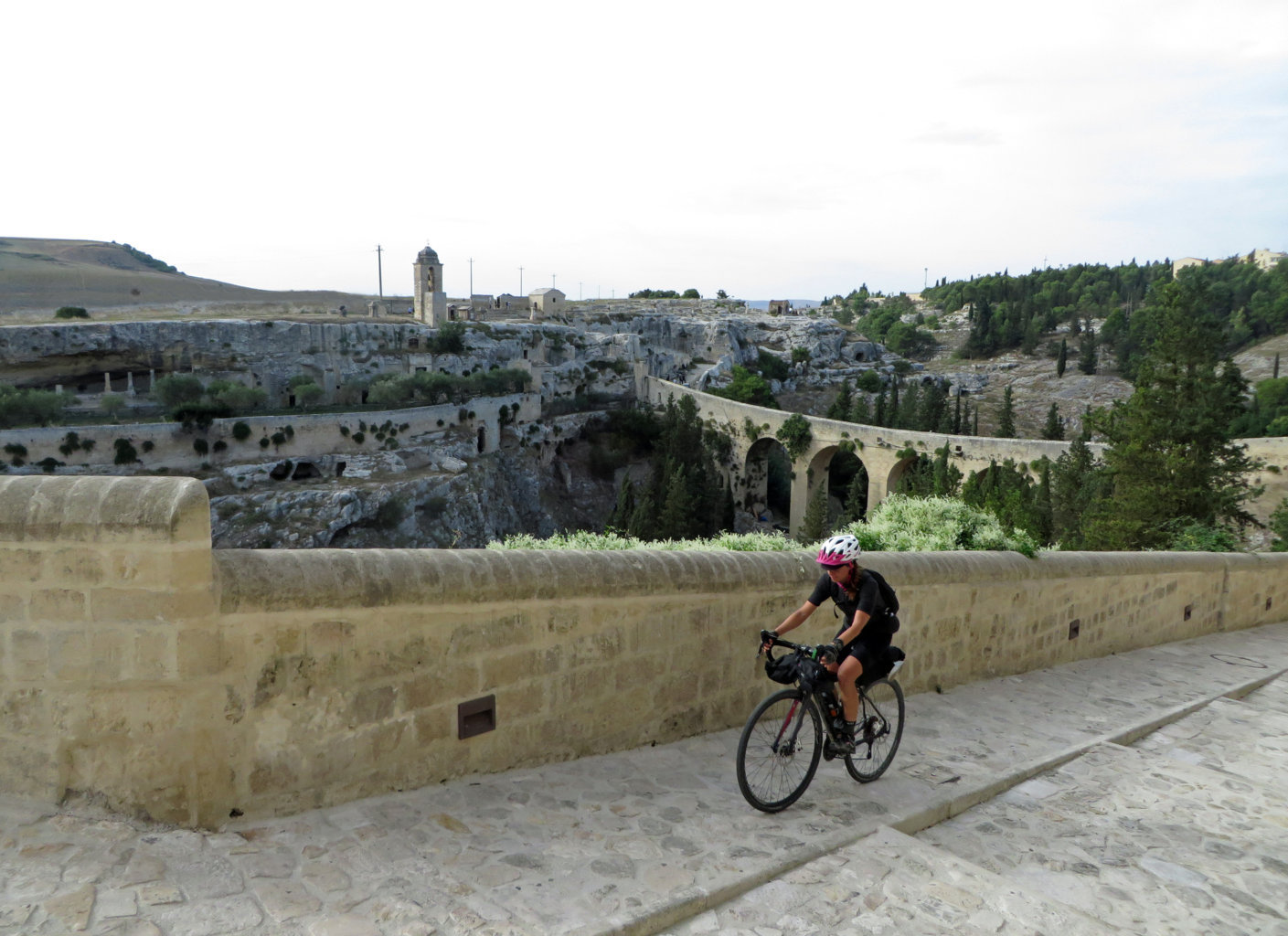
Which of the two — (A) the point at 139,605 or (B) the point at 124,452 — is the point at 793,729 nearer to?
(A) the point at 139,605

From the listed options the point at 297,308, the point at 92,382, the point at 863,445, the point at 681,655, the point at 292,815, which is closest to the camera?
the point at 292,815

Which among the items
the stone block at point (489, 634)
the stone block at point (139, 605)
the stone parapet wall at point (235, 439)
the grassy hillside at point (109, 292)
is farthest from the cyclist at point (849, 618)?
the grassy hillside at point (109, 292)

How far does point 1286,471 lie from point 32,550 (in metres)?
34.5

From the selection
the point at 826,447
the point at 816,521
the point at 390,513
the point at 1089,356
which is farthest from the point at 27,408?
the point at 1089,356

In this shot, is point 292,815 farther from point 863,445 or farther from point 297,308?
point 297,308

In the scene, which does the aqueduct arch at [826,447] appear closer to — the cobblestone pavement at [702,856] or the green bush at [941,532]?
the green bush at [941,532]

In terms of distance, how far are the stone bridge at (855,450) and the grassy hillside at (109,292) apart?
24.8 metres

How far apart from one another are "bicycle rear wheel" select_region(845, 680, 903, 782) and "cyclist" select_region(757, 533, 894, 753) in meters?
0.15

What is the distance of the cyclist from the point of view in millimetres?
3574

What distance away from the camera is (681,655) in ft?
13.7

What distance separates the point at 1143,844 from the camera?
3.66 m

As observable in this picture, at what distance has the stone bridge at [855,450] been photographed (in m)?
28.6

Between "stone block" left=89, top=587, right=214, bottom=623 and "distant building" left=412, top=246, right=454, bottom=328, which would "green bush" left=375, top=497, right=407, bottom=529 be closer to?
"distant building" left=412, top=246, right=454, bottom=328

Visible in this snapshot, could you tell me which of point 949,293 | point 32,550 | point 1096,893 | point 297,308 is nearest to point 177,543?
point 32,550
